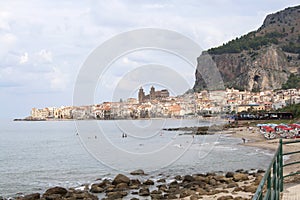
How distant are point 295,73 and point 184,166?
435 ft

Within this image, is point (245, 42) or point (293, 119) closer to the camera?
point (293, 119)

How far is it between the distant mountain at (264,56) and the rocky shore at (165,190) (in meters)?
115

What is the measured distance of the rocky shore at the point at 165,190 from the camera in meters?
15.8

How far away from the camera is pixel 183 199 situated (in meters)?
15.3

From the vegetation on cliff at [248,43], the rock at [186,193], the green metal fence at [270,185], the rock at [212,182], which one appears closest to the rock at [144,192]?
the rock at [186,193]

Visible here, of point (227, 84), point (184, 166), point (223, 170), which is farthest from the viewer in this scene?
point (227, 84)

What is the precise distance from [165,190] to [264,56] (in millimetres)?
142349

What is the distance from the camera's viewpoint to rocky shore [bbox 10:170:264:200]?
15.8 meters

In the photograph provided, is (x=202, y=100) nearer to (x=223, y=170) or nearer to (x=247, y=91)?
(x=247, y=91)

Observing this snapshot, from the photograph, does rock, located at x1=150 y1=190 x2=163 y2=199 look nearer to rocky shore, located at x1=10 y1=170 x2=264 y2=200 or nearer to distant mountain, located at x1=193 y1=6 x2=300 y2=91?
rocky shore, located at x1=10 y1=170 x2=264 y2=200

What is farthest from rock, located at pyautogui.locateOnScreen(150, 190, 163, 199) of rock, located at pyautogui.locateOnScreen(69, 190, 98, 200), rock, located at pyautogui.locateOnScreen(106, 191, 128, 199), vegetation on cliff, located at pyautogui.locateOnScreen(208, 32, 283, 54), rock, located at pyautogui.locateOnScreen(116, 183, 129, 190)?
vegetation on cliff, located at pyautogui.locateOnScreen(208, 32, 283, 54)

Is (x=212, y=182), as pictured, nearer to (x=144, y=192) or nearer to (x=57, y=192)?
(x=144, y=192)

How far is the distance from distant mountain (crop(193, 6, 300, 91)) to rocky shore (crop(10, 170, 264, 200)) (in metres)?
115

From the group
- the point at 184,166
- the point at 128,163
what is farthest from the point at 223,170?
the point at 128,163
